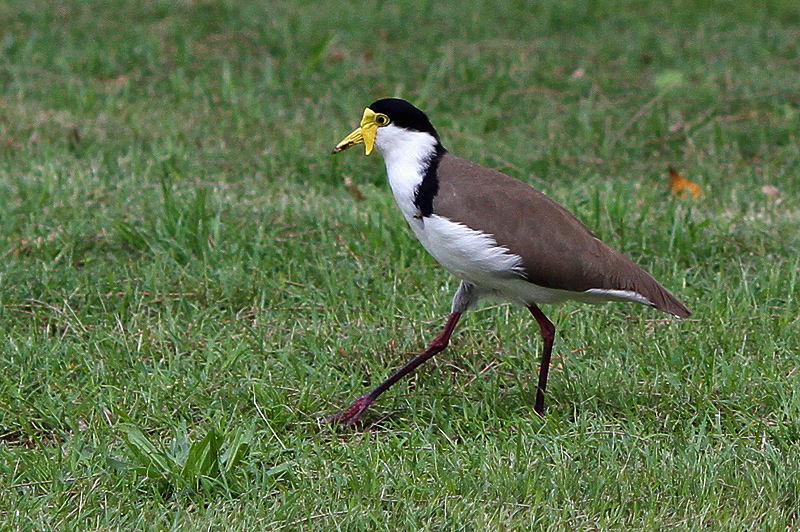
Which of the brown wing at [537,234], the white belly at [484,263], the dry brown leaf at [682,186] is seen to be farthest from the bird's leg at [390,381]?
the dry brown leaf at [682,186]

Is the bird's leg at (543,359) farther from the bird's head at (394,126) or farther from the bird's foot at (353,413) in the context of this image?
the bird's head at (394,126)

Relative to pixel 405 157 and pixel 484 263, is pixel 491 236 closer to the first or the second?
pixel 484 263

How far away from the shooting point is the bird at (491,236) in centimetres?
372

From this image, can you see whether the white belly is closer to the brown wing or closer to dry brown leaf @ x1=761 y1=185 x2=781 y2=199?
the brown wing

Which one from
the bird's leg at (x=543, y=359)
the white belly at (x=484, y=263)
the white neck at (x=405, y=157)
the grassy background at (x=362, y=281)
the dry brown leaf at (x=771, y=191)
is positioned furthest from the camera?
the dry brown leaf at (x=771, y=191)

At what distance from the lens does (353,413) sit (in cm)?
397

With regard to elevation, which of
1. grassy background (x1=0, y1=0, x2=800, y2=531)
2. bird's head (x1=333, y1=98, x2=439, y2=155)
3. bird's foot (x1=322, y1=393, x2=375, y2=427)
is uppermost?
bird's head (x1=333, y1=98, x2=439, y2=155)

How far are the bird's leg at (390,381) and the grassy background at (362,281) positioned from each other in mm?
66

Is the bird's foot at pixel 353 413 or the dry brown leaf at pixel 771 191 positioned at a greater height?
the dry brown leaf at pixel 771 191

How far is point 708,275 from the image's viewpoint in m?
5.04

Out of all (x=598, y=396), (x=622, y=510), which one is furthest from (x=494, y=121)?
(x=622, y=510)

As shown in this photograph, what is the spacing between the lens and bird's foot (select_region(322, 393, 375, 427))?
3928 mm

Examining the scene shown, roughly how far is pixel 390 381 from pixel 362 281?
0.94m

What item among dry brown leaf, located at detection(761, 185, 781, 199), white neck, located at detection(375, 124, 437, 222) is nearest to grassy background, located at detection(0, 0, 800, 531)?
dry brown leaf, located at detection(761, 185, 781, 199)
